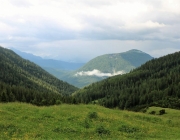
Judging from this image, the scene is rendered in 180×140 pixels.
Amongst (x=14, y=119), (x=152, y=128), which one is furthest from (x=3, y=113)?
(x=152, y=128)

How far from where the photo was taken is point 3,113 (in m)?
30.3

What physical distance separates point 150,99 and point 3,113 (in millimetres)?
149632

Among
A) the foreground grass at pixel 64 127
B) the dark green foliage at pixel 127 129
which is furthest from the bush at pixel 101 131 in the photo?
the dark green foliage at pixel 127 129

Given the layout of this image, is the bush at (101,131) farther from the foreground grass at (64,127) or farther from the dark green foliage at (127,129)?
the dark green foliage at (127,129)

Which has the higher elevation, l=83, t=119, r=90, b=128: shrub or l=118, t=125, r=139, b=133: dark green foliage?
l=83, t=119, r=90, b=128: shrub

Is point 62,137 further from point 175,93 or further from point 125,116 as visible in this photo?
point 175,93

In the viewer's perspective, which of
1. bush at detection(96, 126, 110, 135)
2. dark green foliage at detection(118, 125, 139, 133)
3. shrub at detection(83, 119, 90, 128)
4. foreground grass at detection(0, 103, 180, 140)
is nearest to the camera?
foreground grass at detection(0, 103, 180, 140)

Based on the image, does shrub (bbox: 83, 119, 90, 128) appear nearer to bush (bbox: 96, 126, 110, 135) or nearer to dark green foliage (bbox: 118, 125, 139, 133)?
bush (bbox: 96, 126, 110, 135)

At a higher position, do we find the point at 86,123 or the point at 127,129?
the point at 86,123

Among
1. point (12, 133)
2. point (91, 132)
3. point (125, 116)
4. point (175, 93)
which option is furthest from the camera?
point (175, 93)

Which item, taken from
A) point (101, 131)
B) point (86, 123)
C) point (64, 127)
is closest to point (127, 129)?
point (101, 131)

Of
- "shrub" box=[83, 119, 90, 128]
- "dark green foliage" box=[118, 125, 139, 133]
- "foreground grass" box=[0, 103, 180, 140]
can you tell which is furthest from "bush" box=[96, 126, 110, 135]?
"dark green foliage" box=[118, 125, 139, 133]

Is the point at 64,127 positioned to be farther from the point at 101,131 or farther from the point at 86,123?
the point at 101,131

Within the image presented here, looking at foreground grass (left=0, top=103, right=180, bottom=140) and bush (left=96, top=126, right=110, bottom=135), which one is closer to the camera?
foreground grass (left=0, top=103, right=180, bottom=140)
